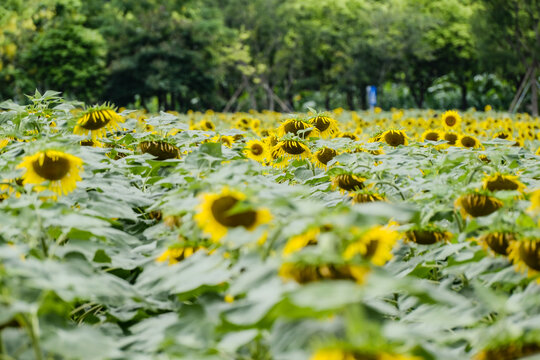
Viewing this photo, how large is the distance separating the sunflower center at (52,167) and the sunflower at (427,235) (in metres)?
1.08

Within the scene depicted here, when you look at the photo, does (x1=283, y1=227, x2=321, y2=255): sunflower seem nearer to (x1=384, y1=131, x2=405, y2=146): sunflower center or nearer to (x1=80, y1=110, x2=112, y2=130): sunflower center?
(x1=80, y1=110, x2=112, y2=130): sunflower center

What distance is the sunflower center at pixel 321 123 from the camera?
3.28 m

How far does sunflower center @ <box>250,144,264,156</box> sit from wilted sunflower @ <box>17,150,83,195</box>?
1.62 meters

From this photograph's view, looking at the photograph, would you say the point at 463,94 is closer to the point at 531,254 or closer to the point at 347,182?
the point at 347,182

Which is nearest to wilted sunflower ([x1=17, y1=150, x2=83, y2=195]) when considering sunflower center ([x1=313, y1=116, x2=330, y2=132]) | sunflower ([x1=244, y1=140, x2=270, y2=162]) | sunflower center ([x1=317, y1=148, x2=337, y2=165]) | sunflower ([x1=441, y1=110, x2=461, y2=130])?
sunflower center ([x1=317, y1=148, x2=337, y2=165])

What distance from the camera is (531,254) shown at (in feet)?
4.62

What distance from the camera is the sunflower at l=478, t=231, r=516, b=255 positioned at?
59.8 inches

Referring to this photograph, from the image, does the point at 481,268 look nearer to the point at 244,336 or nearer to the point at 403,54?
the point at 244,336

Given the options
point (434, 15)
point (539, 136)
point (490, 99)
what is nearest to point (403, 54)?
point (434, 15)

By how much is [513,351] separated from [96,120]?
1.93 meters

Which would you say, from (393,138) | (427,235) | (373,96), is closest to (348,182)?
(427,235)

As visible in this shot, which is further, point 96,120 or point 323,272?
point 96,120

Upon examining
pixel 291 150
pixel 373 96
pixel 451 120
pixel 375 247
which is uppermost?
pixel 375 247

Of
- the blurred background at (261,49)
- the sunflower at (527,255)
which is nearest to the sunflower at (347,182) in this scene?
the sunflower at (527,255)
